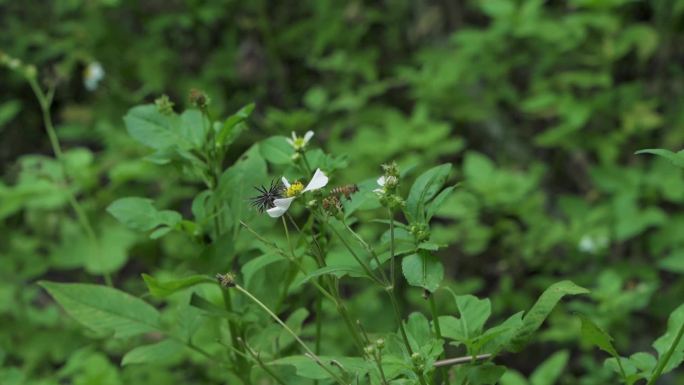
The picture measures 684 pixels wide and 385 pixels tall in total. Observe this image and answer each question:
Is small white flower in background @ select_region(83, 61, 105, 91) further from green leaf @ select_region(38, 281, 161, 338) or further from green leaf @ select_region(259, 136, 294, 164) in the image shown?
green leaf @ select_region(259, 136, 294, 164)

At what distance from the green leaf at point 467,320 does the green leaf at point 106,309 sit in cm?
45

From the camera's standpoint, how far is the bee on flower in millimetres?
957

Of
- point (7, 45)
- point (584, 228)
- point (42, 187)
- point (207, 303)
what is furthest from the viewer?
point (7, 45)

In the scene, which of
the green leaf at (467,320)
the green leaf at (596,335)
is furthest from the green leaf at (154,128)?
the green leaf at (596,335)

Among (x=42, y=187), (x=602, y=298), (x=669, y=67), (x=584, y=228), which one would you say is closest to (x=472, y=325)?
(x=602, y=298)

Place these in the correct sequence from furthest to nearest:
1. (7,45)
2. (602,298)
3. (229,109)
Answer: (7,45)
(229,109)
(602,298)

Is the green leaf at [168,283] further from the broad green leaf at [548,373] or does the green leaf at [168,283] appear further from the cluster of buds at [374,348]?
the broad green leaf at [548,373]

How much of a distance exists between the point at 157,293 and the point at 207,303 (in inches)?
4.4

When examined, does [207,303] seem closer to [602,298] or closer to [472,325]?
[472,325]

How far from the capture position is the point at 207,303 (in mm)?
1211

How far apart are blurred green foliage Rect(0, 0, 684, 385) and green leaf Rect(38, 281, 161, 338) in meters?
0.53

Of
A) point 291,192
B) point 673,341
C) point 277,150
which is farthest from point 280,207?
point 673,341

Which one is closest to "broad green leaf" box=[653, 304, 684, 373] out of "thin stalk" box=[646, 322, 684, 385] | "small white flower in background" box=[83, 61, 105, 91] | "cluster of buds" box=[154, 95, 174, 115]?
"thin stalk" box=[646, 322, 684, 385]

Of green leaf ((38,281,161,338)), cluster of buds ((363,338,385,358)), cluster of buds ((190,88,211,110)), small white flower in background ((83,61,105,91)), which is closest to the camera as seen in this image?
cluster of buds ((363,338,385,358))
